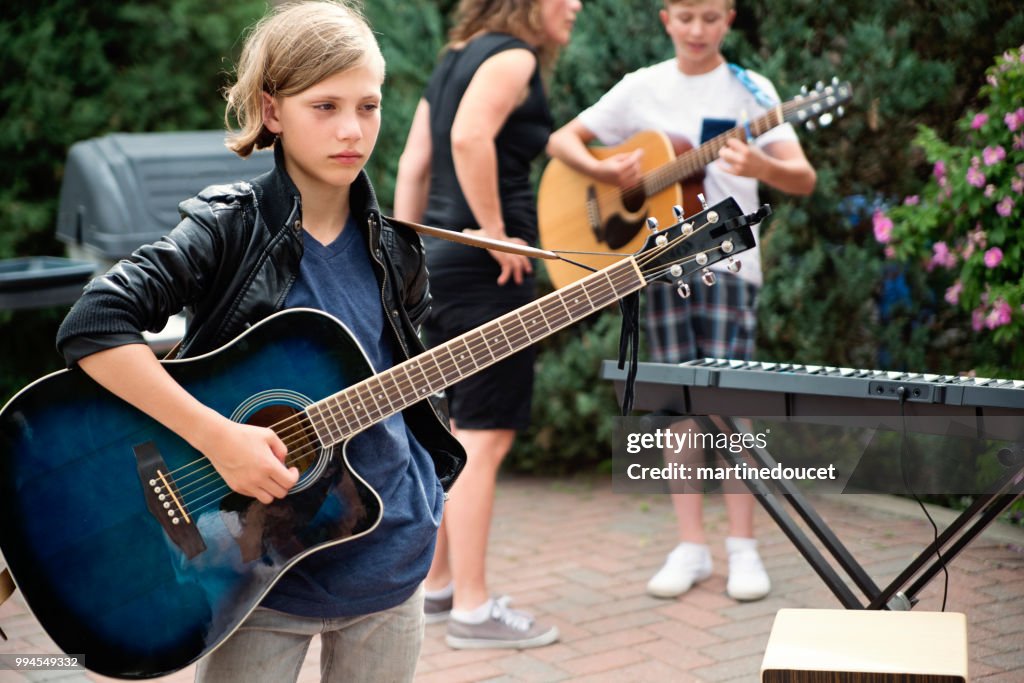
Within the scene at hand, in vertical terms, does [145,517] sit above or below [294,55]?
below

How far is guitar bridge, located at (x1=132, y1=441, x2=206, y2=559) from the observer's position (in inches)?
84.8

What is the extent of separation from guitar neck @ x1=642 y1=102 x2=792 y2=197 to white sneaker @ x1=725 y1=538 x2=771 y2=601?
133 cm

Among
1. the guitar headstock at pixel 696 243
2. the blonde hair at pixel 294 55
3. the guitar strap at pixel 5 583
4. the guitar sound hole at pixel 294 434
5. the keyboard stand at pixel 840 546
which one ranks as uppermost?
the blonde hair at pixel 294 55

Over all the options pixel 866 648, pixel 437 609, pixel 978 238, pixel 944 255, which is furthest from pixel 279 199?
pixel 944 255

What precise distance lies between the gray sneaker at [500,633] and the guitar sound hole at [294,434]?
1.81 meters

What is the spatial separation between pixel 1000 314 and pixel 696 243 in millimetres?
2352

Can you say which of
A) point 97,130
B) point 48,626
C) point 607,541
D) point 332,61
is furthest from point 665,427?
point 97,130

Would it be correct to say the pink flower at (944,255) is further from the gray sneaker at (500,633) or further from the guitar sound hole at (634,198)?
the gray sneaker at (500,633)

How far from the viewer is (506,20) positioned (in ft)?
12.8

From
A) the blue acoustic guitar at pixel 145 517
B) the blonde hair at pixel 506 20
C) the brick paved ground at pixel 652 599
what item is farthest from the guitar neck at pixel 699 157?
the blue acoustic guitar at pixel 145 517

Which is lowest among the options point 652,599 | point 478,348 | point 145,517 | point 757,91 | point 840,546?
point 652,599

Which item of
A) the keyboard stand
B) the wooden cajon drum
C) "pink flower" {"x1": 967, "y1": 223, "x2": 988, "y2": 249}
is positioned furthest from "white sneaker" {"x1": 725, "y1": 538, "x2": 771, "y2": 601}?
the wooden cajon drum

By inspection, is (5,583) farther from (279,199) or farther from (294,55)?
(294,55)

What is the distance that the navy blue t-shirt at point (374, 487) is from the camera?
2172mm
